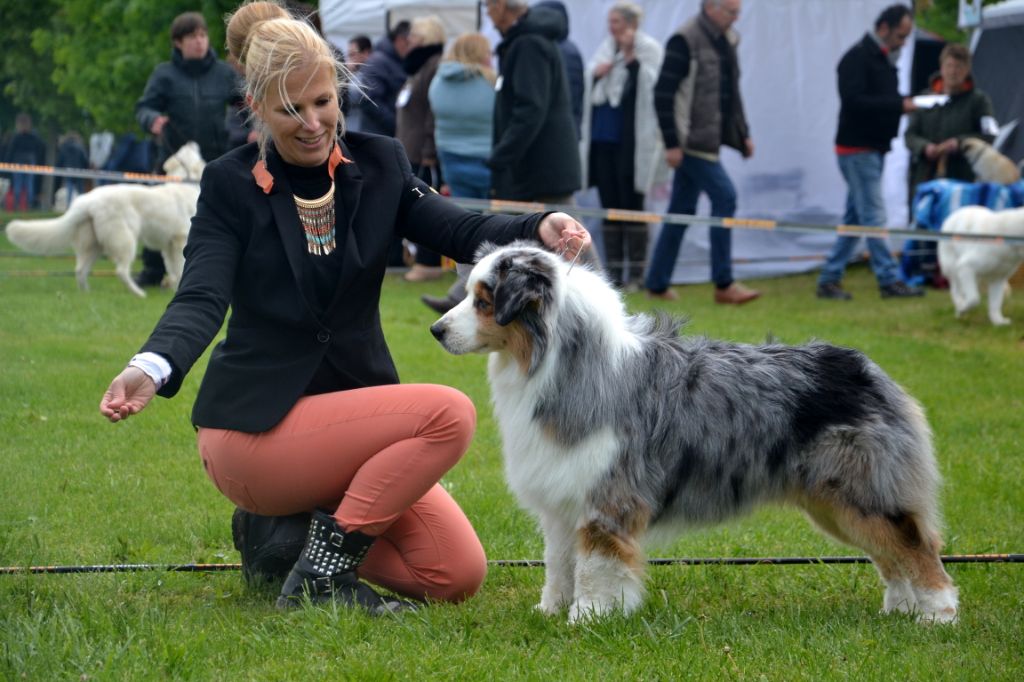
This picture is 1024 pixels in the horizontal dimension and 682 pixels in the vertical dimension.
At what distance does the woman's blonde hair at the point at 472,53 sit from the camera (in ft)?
38.5

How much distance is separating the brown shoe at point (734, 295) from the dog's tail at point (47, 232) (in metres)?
6.27

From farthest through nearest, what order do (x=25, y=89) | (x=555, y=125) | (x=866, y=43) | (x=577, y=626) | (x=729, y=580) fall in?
1. (x=25, y=89)
2. (x=866, y=43)
3. (x=555, y=125)
4. (x=729, y=580)
5. (x=577, y=626)

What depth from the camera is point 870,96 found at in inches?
447

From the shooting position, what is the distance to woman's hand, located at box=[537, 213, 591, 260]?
3844 mm

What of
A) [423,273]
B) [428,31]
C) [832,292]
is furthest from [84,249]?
[832,292]

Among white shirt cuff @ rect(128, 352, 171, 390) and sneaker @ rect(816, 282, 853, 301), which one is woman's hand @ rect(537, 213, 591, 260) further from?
sneaker @ rect(816, 282, 853, 301)

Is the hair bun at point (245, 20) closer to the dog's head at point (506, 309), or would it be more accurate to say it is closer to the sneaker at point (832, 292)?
the dog's head at point (506, 309)

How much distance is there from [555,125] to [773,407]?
22.5ft

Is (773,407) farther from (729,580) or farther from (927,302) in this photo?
(927,302)

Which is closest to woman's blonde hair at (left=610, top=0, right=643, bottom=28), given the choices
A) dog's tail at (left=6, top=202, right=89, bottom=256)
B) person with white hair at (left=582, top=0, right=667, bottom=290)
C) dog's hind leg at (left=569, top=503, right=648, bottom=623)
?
person with white hair at (left=582, top=0, right=667, bottom=290)

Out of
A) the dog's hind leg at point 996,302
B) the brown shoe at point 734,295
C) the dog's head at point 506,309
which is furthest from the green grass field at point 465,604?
the brown shoe at point 734,295

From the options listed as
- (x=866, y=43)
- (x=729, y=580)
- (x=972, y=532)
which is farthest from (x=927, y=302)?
(x=729, y=580)

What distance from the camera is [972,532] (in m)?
4.98

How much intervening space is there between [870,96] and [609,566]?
8699 mm
